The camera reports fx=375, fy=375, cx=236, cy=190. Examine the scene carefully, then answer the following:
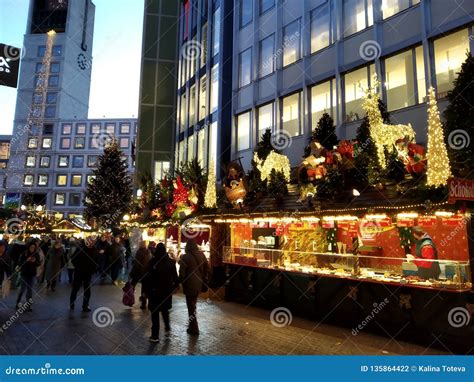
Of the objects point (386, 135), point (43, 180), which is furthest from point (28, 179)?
point (386, 135)

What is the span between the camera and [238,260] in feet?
43.4

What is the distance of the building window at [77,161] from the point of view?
76.2m

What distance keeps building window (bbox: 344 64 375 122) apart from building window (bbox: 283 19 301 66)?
3.31m

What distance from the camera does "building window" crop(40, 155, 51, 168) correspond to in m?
76.0

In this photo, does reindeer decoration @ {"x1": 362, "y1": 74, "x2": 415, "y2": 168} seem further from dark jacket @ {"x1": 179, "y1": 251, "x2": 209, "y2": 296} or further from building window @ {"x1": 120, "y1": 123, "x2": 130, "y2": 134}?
building window @ {"x1": 120, "y1": 123, "x2": 130, "y2": 134}

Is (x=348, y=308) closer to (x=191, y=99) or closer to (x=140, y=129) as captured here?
(x=191, y=99)

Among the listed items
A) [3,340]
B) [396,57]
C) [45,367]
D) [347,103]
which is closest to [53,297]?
[3,340]

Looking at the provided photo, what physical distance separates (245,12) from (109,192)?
783 inches

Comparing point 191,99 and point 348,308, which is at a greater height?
point 191,99

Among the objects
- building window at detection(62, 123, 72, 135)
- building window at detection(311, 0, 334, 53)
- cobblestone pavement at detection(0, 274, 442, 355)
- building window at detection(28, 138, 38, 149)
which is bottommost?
cobblestone pavement at detection(0, 274, 442, 355)

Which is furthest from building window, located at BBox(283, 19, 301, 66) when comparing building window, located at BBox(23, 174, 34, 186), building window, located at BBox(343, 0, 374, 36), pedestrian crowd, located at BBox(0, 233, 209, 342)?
building window, located at BBox(23, 174, 34, 186)

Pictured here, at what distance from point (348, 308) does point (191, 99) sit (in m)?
21.0

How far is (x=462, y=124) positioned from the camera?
8172 mm

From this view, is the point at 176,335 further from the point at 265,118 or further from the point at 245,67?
the point at 245,67
